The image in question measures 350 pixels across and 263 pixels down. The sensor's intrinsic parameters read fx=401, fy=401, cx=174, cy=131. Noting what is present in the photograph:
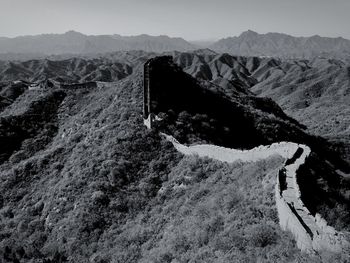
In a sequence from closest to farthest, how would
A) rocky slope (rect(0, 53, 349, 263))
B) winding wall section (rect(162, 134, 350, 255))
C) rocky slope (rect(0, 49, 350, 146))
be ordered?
winding wall section (rect(162, 134, 350, 255)) → rocky slope (rect(0, 53, 349, 263)) → rocky slope (rect(0, 49, 350, 146))

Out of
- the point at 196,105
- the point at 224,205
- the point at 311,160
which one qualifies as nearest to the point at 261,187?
the point at 224,205

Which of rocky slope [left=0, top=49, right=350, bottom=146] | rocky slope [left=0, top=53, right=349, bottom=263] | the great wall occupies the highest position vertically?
the great wall

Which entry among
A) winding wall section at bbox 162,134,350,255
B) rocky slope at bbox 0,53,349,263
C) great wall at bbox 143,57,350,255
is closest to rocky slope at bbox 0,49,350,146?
rocky slope at bbox 0,53,349,263

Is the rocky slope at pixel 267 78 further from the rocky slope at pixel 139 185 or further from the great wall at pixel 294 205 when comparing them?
the great wall at pixel 294 205

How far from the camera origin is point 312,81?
130000 mm

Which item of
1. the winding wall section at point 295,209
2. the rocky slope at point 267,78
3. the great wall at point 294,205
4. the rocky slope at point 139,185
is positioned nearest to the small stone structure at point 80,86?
the rocky slope at point 139,185

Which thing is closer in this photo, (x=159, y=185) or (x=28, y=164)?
(x=159, y=185)

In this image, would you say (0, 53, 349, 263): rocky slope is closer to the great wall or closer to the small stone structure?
the great wall

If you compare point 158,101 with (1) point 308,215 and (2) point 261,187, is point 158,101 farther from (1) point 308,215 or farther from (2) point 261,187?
(1) point 308,215

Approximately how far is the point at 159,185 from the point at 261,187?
27.5 feet

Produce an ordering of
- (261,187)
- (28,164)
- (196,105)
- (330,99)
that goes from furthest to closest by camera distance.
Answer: (330,99), (196,105), (28,164), (261,187)

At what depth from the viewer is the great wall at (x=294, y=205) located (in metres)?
10.6

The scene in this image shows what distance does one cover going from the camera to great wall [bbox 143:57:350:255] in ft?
34.7

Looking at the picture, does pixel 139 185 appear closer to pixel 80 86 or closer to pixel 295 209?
pixel 295 209
